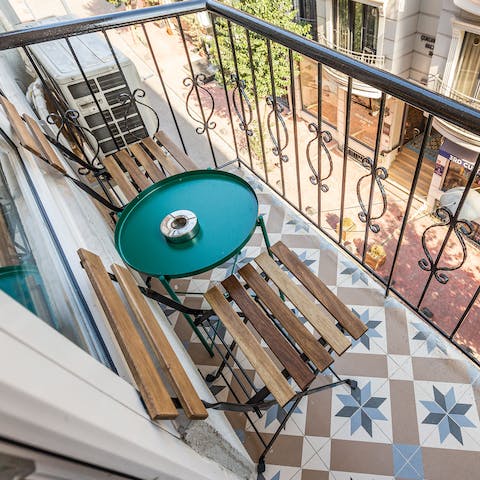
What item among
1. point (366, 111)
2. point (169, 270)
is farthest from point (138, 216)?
point (366, 111)

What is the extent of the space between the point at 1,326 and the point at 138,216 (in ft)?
4.61

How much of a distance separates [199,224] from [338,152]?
9.36 metres

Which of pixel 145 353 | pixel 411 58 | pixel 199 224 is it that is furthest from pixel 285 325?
pixel 411 58

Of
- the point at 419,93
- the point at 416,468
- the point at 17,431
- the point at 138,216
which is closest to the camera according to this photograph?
the point at 17,431

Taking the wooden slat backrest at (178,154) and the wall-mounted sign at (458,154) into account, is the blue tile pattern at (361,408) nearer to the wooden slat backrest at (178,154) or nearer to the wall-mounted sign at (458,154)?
the wooden slat backrest at (178,154)

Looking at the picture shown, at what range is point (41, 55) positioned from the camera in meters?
5.54

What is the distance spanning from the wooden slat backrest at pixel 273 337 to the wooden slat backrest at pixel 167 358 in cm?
52

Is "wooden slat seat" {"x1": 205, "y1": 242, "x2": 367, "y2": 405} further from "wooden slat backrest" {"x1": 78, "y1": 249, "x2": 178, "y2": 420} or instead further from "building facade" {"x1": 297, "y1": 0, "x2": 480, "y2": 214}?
"building facade" {"x1": 297, "y1": 0, "x2": 480, "y2": 214}

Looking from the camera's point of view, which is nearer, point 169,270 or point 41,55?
point 169,270

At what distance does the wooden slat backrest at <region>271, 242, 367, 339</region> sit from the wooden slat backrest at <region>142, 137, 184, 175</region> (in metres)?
0.82

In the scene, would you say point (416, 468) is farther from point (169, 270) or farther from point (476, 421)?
point (169, 270)

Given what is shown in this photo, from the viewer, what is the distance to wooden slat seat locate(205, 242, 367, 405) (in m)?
1.45

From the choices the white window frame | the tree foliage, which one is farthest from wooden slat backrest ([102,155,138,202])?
the white window frame

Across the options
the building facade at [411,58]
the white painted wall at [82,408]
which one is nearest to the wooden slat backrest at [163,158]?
the white painted wall at [82,408]
